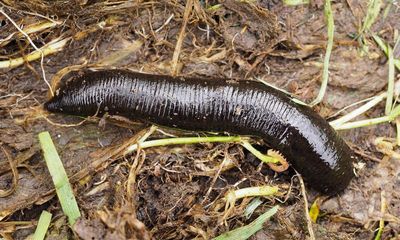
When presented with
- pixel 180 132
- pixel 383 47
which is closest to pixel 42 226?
pixel 180 132

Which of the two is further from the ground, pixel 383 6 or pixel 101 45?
pixel 383 6

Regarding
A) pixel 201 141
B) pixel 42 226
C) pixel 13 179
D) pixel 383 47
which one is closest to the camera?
pixel 42 226

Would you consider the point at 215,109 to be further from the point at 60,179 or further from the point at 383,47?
the point at 383,47

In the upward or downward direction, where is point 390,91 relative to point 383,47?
downward

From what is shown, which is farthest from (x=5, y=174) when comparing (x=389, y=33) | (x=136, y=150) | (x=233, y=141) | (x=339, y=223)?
(x=389, y=33)

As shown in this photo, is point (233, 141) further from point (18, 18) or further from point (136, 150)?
point (18, 18)

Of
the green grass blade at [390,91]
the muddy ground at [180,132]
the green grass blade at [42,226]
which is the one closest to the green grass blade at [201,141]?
the muddy ground at [180,132]
